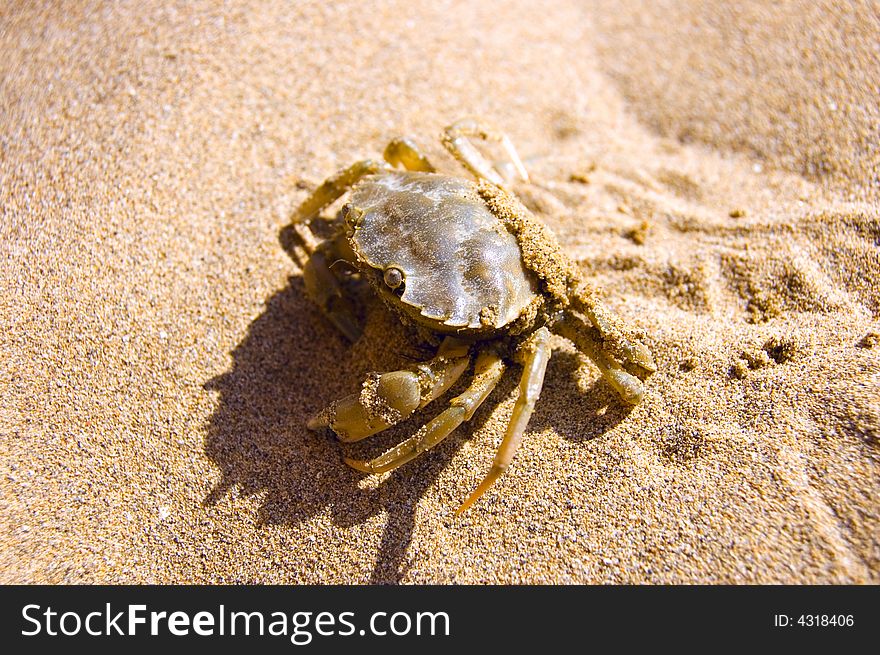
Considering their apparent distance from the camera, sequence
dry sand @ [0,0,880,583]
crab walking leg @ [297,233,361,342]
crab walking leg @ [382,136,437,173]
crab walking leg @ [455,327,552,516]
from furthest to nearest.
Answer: crab walking leg @ [382,136,437,173] < crab walking leg @ [297,233,361,342] < dry sand @ [0,0,880,583] < crab walking leg @ [455,327,552,516]

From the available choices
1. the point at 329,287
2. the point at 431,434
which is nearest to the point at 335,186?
the point at 329,287

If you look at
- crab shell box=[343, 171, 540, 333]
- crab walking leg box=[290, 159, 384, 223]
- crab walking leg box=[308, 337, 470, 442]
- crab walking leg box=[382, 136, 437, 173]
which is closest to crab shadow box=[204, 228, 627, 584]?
crab walking leg box=[308, 337, 470, 442]

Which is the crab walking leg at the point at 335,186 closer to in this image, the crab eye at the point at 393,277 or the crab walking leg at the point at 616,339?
the crab eye at the point at 393,277

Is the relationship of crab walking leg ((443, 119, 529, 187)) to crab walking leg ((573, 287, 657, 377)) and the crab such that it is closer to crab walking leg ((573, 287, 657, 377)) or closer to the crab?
the crab

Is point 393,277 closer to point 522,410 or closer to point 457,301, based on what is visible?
point 457,301

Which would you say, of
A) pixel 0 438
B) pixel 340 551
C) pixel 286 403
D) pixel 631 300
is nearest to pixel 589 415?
pixel 631 300

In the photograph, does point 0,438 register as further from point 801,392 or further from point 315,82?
point 801,392
